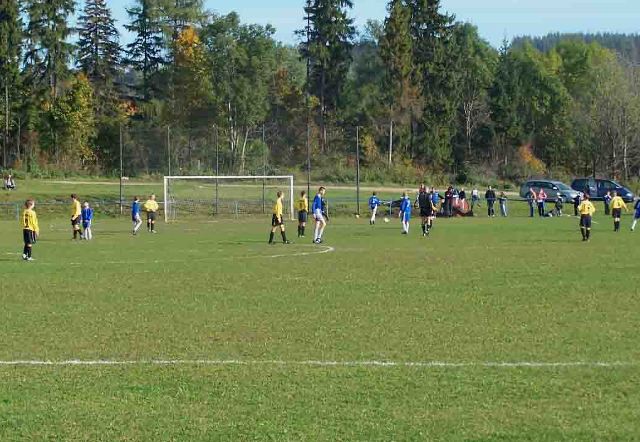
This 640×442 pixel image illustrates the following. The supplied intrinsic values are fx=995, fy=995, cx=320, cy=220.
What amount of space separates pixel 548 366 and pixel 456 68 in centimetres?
7579

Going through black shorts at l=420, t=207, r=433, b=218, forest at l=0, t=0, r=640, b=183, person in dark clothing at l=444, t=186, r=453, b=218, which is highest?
forest at l=0, t=0, r=640, b=183

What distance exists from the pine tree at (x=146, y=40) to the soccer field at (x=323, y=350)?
64.4 metres

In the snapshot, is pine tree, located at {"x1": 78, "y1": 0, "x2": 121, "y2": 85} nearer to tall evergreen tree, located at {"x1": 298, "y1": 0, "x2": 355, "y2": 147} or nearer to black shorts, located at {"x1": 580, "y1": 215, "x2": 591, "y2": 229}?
tall evergreen tree, located at {"x1": 298, "y1": 0, "x2": 355, "y2": 147}

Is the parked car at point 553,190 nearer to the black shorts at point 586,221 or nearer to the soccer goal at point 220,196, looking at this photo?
the soccer goal at point 220,196

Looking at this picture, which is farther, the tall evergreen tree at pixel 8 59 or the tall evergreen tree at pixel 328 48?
the tall evergreen tree at pixel 328 48

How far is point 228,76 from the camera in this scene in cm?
7788

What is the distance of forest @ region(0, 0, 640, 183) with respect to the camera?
71.0m

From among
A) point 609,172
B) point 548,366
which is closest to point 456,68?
point 609,172

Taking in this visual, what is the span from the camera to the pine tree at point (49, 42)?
73.2 m

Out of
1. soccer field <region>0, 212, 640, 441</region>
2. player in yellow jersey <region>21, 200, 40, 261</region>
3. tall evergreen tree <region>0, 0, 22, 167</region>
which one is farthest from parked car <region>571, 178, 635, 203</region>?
player in yellow jersey <region>21, 200, 40, 261</region>

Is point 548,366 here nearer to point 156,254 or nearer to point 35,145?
point 156,254

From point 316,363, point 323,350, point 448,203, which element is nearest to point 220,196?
point 448,203

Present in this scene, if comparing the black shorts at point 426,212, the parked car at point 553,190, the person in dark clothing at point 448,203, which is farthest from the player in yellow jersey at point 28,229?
the parked car at point 553,190

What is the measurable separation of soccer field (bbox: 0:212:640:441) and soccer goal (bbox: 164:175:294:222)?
27767mm
